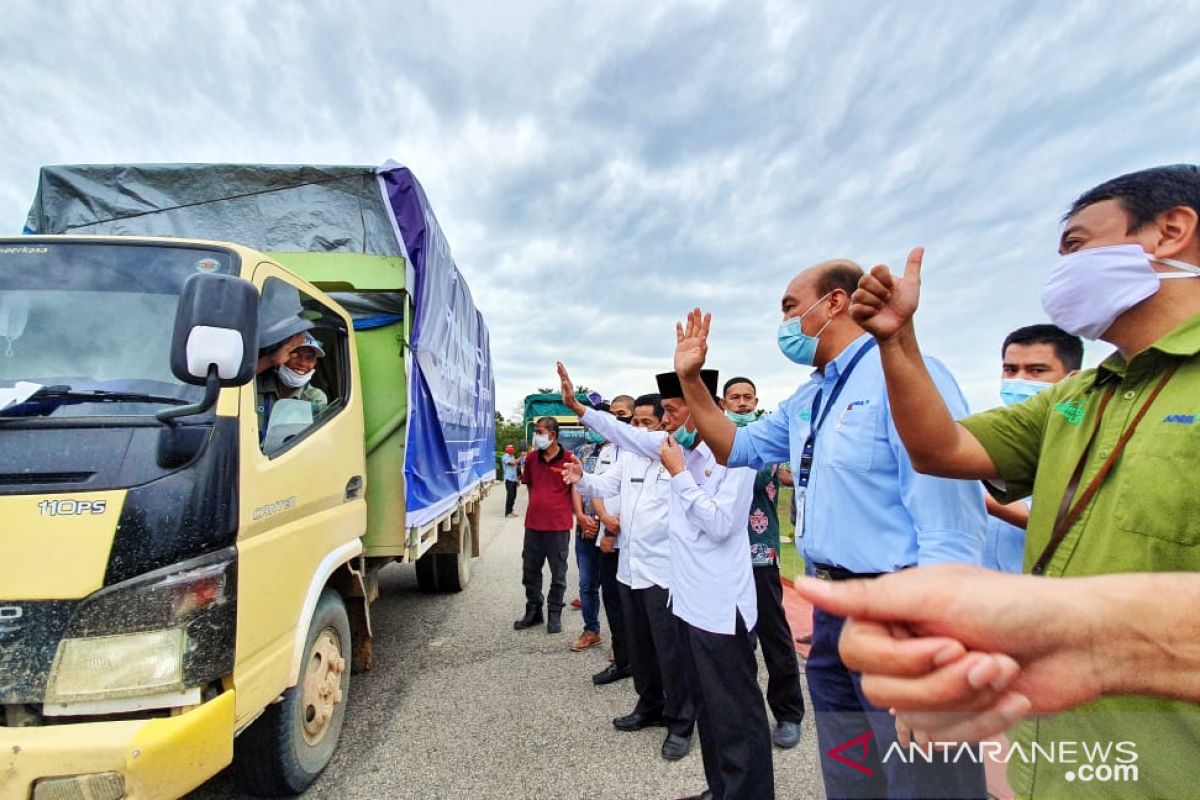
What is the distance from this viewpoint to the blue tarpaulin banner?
357 centimetres

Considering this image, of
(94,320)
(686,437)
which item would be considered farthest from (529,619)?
(94,320)

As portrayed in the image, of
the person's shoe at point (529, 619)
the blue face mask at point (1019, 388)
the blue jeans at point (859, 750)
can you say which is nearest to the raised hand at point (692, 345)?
the blue jeans at point (859, 750)

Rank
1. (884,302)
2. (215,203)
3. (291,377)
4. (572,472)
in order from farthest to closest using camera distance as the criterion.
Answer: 1. (572,472)
2. (215,203)
3. (291,377)
4. (884,302)

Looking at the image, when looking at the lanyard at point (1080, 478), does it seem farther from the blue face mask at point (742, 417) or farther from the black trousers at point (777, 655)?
the blue face mask at point (742, 417)

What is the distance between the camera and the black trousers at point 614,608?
13.1ft

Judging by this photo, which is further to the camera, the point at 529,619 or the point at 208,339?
the point at 529,619

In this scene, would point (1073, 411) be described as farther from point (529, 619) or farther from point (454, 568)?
point (454, 568)

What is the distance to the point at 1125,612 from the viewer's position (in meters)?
0.62

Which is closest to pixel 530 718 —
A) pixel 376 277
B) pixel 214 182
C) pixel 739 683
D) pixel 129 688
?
pixel 739 683

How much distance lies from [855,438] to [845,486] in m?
0.15

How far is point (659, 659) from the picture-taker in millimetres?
2949

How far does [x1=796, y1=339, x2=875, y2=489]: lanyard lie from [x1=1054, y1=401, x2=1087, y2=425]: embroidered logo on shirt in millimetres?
705

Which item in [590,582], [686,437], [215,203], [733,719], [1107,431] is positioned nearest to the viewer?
[1107,431]

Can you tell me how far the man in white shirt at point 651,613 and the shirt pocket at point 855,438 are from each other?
4.21 ft
